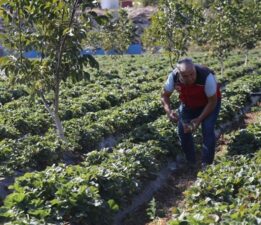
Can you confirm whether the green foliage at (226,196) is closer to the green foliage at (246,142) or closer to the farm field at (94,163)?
the farm field at (94,163)

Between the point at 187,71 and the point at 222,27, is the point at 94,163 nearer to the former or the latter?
the point at 187,71

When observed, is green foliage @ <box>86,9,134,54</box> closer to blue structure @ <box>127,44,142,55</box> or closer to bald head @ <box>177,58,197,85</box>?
blue structure @ <box>127,44,142,55</box>

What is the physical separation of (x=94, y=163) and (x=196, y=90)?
200 centimetres

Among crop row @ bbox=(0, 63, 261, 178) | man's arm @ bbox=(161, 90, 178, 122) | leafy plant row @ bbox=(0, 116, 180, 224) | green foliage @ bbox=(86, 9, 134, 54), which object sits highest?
man's arm @ bbox=(161, 90, 178, 122)

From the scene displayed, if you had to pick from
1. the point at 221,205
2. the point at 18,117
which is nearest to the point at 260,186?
the point at 221,205

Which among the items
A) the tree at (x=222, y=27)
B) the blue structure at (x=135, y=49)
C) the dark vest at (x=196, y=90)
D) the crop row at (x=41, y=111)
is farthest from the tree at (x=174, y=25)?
the blue structure at (x=135, y=49)

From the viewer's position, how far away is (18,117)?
411 inches

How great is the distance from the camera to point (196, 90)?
7.85m

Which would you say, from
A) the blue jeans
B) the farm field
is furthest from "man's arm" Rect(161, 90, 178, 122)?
the farm field

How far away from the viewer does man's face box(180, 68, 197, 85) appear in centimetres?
740

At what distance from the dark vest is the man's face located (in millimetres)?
143

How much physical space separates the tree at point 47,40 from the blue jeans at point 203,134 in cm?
181

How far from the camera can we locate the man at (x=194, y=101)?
7.62m

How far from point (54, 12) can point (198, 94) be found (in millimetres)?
2867
